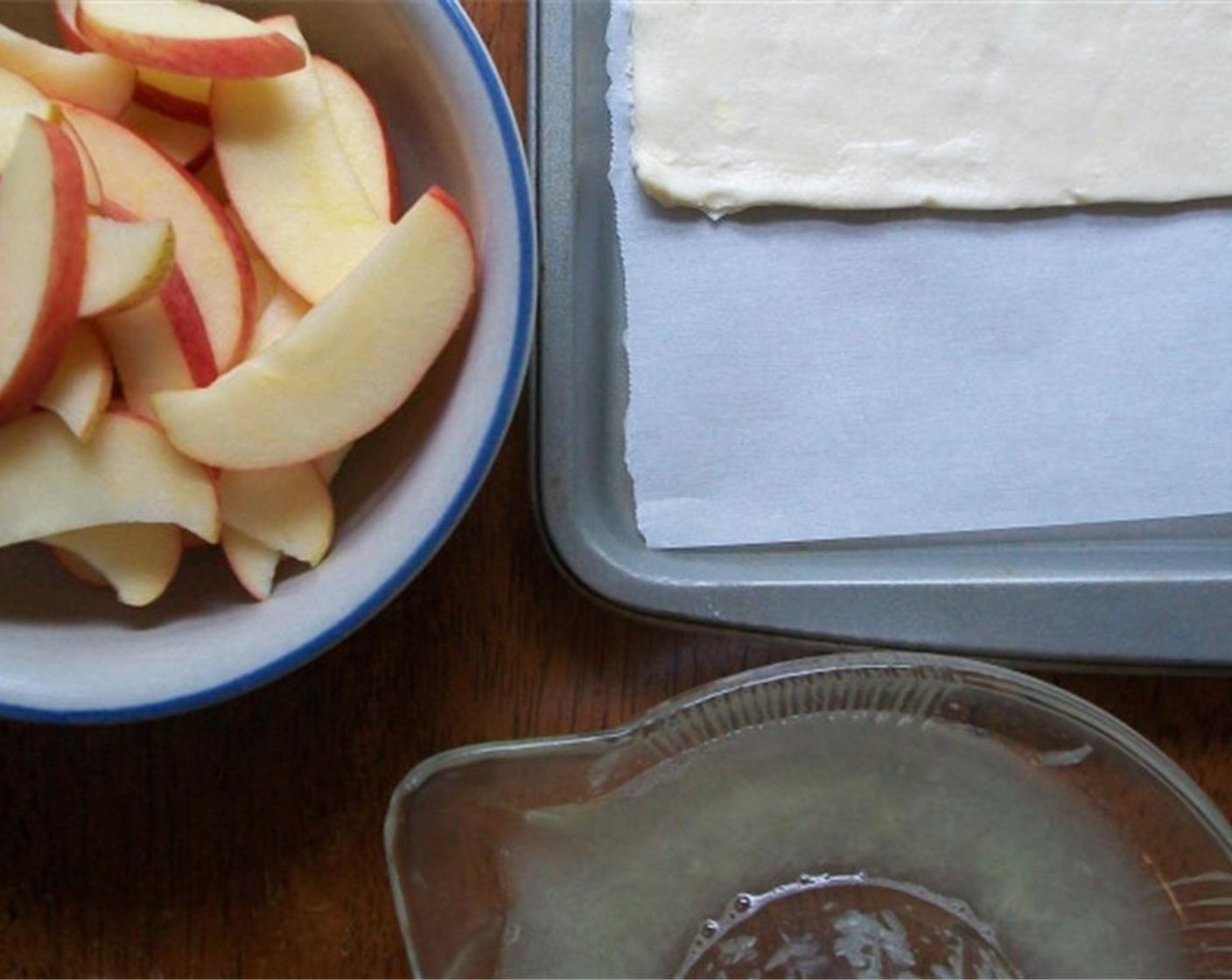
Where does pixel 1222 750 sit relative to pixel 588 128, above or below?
below

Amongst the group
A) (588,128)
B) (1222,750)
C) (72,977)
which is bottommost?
(72,977)

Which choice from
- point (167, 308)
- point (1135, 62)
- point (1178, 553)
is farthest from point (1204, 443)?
point (167, 308)

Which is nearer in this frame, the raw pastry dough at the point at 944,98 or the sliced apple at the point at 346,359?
the sliced apple at the point at 346,359

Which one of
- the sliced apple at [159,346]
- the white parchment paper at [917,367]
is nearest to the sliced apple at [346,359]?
the sliced apple at [159,346]

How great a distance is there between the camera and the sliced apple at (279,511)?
1.55 ft

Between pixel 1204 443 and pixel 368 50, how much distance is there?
0.35 meters

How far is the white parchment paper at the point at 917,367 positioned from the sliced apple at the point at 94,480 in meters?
0.17

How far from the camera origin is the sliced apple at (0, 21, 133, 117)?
1.51ft

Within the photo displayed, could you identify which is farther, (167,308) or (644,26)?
(644,26)

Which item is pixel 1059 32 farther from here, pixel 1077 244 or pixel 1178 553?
pixel 1178 553

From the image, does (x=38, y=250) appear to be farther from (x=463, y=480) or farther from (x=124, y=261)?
(x=463, y=480)

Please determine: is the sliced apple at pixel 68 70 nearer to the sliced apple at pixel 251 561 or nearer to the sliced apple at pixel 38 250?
A: the sliced apple at pixel 38 250

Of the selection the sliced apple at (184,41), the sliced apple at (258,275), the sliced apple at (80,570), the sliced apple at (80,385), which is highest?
the sliced apple at (184,41)

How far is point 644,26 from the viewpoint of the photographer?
0.55m
